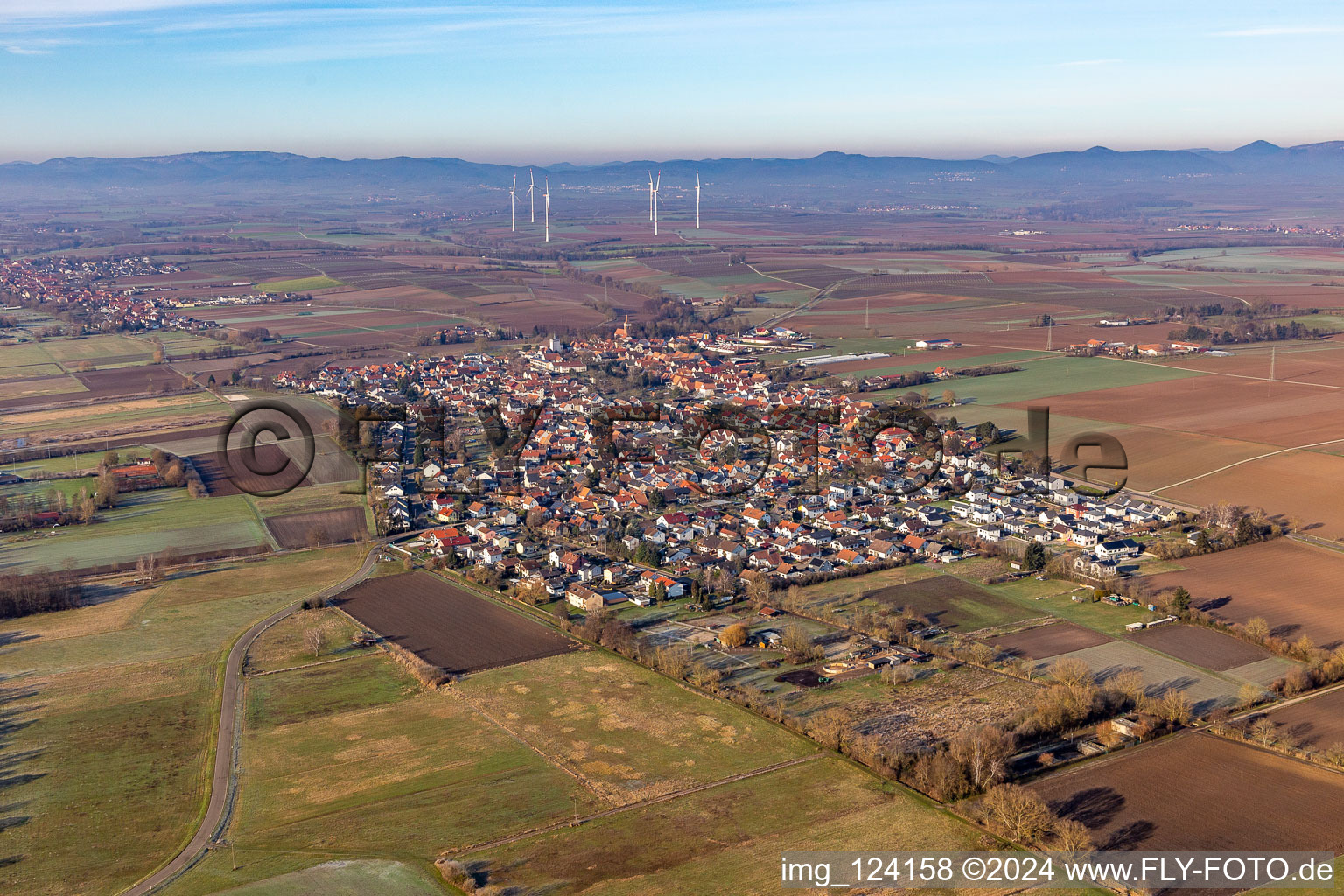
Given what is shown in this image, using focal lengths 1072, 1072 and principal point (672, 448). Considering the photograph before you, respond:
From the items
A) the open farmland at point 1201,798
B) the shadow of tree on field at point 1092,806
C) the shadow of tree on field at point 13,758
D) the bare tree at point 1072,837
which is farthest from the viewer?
the shadow of tree on field at point 13,758

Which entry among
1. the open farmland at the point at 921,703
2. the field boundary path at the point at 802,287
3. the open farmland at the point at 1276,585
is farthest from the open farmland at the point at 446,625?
the field boundary path at the point at 802,287

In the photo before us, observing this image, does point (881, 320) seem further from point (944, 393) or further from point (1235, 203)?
point (1235, 203)

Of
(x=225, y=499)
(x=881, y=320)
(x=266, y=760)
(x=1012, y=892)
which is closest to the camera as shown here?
(x=1012, y=892)

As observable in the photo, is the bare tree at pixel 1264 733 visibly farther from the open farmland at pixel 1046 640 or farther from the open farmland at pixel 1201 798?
the open farmland at pixel 1046 640

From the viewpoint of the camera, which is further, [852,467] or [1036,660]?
[852,467]

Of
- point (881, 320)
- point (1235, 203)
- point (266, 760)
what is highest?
point (1235, 203)

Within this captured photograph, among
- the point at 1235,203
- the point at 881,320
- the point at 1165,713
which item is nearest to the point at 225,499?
the point at 1165,713

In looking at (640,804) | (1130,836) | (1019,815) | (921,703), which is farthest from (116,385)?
(1130,836)
